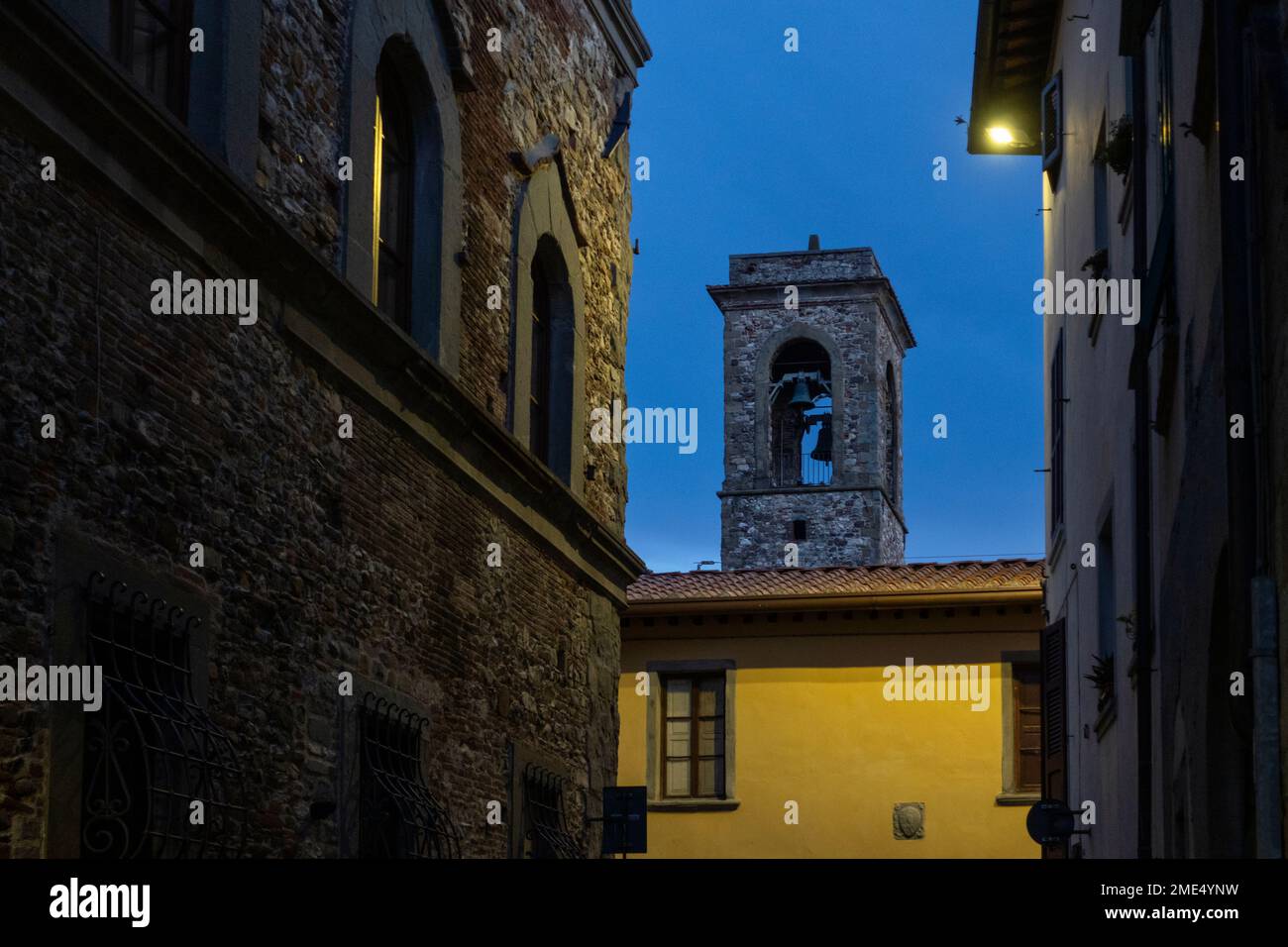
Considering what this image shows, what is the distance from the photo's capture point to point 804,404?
47.1m

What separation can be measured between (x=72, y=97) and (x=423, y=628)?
5077 mm

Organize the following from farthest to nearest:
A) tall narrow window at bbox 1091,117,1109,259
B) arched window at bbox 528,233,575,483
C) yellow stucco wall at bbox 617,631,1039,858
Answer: yellow stucco wall at bbox 617,631,1039,858
arched window at bbox 528,233,575,483
tall narrow window at bbox 1091,117,1109,259

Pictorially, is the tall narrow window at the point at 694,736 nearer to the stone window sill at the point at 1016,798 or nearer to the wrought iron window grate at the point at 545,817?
the stone window sill at the point at 1016,798

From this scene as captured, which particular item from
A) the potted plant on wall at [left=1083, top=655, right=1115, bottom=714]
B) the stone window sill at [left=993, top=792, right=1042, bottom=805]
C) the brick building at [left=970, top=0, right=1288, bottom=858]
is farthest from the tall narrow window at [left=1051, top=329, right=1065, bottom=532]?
the stone window sill at [left=993, top=792, right=1042, bottom=805]

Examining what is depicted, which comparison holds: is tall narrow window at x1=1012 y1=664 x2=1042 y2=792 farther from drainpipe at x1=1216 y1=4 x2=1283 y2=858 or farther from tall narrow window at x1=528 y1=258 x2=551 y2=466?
drainpipe at x1=1216 y1=4 x2=1283 y2=858

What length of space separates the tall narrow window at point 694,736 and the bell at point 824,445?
24.1 metres

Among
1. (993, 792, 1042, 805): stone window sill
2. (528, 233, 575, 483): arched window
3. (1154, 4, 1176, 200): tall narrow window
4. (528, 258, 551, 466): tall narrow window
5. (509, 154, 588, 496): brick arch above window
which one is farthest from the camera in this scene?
(993, 792, 1042, 805): stone window sill

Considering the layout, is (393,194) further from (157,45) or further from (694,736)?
(694,736)

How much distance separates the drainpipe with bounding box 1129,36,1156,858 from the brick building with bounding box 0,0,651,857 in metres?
4.09

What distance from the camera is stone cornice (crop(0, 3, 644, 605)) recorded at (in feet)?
24.5

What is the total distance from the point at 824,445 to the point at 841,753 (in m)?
25.0

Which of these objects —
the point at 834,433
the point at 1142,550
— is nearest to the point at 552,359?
the point at 1142,550
